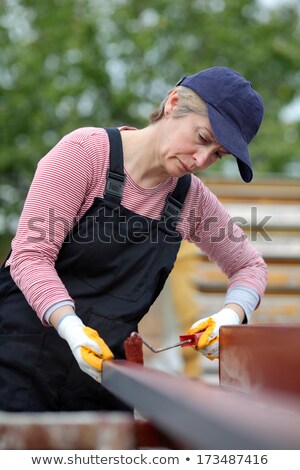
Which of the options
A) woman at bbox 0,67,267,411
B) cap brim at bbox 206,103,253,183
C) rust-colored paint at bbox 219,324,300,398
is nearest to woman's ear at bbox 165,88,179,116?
woman at bbox 0,67,267,411

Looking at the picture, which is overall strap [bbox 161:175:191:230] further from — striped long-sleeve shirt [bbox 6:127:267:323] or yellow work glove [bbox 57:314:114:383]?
yellow work glove [bbox 57:314:114:383]

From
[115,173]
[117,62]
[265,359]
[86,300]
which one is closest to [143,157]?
[115,173]

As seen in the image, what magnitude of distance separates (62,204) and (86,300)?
30cm

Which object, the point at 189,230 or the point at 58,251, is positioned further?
the point at 189,230

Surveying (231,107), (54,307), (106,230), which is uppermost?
(231,107)

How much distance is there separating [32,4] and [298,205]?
1424 centimetres

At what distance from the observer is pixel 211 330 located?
251 centimetres

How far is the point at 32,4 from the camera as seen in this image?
19219 mm

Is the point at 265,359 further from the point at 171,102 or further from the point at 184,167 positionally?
the point at 171,102

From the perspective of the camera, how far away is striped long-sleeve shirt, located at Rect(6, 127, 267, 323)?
2.26 metres

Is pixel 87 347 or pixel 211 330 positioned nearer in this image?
pixel 87 347
